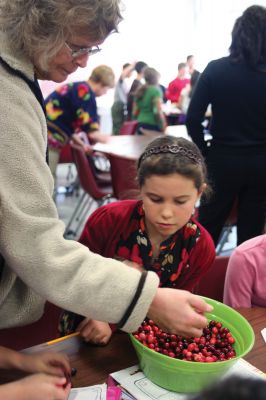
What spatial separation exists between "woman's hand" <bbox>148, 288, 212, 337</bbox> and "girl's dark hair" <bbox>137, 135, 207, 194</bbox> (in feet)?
1.81

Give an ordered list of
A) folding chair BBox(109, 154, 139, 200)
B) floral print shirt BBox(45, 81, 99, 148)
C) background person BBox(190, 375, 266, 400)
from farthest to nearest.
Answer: floral print shirt BBox(45, 81, 99, 148) → folding chair BBox(109, 154, 139, 200) → background person BBox(190, 375, 266, 400)

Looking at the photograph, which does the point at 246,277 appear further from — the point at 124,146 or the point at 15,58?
the point at 124,146

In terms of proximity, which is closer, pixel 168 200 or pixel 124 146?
pixel 168 200

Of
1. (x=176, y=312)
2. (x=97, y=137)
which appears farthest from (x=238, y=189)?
(x=176, y=312)

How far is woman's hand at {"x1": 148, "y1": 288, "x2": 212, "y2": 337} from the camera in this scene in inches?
33.9

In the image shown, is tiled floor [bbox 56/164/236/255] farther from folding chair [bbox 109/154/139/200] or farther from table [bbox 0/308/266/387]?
table [bbox 0/308/266/387]

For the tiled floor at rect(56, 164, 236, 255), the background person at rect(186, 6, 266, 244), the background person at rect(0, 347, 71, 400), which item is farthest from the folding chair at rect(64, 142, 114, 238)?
the background person at rect(0, 347, 71, 400)

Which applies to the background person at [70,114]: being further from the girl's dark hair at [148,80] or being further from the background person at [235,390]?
the background person at [235,390]

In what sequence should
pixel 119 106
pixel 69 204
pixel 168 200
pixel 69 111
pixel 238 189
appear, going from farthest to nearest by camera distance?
pixel 119 106 → pixel 69 204 → pixel 69 111 → pixel 238 189 → pixel 168 200

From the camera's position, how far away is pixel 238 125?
2.29 m

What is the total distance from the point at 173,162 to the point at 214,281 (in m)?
0.48

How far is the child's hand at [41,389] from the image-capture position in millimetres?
818

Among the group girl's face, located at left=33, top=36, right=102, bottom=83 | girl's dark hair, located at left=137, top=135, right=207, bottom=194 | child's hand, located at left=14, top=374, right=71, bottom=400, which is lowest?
child's hand, located at left=14, top=374, right=71, bottom=400

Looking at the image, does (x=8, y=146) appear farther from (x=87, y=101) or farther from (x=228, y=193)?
(x=87, y=101)
